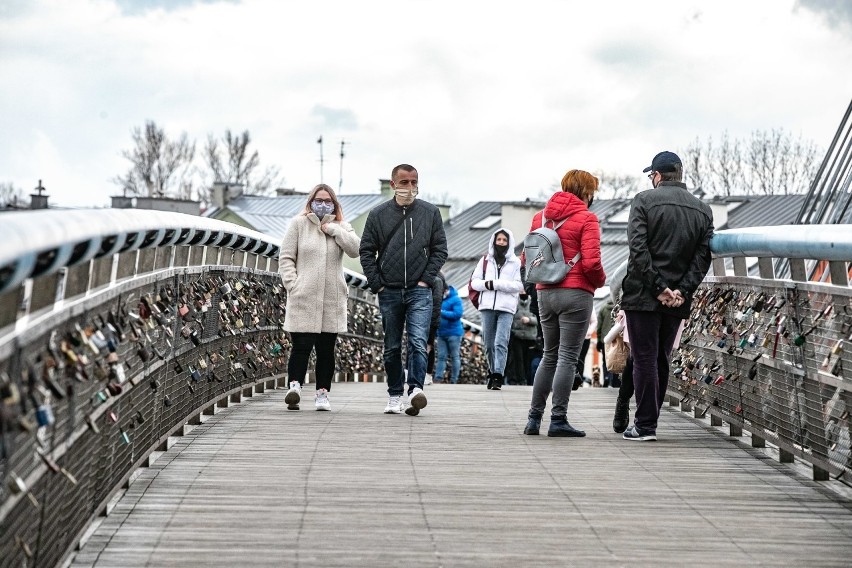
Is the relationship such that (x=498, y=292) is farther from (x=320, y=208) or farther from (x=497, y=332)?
(x=320, y=208)

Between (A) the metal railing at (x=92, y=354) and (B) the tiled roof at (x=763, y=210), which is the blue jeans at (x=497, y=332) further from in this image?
(B) the tiled roof at (x=763, y=210)

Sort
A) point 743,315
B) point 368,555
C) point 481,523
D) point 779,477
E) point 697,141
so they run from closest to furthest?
point 368,555
point 481,523
point 779,477
point 743,315
point 697,141

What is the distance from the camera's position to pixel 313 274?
11141 mm

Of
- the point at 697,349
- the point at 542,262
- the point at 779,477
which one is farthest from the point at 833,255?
the point at 697,349

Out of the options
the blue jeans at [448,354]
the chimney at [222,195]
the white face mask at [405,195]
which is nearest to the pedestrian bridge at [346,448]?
the white face mask at [405,195]

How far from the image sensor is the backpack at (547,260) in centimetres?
939

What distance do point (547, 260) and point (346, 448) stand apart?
195cm

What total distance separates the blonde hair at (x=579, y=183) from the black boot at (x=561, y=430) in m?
1.46

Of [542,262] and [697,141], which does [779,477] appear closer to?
[542,262]

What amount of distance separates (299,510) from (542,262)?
3.57 metres

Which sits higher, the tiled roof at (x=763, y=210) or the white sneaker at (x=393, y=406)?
the tiled roof at (x=763, y=210)

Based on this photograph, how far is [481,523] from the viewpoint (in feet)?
19.9

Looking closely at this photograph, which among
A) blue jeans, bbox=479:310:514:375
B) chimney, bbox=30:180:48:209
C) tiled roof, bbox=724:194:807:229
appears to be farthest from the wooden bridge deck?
chimney, bbox=30:180:48:209

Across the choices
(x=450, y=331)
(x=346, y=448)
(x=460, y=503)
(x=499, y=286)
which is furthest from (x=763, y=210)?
(x=460, y=503)
